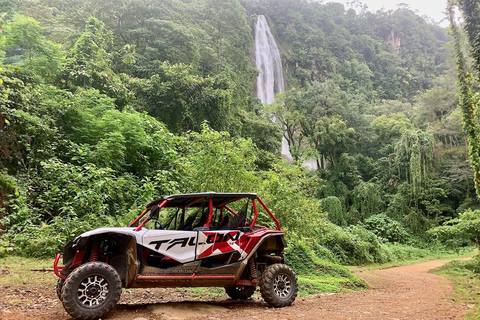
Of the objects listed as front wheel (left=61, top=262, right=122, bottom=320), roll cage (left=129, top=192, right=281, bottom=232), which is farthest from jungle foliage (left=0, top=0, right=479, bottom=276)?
front wheel (left=61, top=262, right=122, bottom=320)

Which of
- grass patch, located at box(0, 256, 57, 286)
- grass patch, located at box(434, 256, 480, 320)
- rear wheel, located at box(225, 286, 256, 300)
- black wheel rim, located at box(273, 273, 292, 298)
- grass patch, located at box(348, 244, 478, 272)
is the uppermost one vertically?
grass patch, located at box(0, 256, 57, 286)

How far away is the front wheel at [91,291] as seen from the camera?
12.3ft

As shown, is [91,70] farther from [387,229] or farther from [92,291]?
[387,229]

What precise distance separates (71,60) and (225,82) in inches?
401

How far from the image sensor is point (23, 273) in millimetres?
6152

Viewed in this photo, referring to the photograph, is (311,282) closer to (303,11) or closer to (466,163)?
(466,163)

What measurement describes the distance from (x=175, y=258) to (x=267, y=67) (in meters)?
45.2

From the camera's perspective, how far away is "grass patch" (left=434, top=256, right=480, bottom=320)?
21.7 ft

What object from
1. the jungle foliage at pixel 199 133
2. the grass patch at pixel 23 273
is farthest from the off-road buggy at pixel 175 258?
the jungle foliage at pixel 199 133

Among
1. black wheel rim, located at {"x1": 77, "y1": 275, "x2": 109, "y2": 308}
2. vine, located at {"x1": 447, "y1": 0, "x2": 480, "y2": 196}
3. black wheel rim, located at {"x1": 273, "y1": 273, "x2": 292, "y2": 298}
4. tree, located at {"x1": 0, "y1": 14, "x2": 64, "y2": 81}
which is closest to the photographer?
black wheel rim, located at {"x1": 77, "y1": 275, "x2": 109, "y2": 308}

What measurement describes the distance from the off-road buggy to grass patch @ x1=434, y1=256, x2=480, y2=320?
3332 millimetres

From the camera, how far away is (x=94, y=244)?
4363 millimetres

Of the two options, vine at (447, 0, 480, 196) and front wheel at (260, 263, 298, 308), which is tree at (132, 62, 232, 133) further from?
front wheel at (260, 263, 298, 308)

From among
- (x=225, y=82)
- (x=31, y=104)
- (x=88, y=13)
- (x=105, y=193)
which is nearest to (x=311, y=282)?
(x=105, y=193)
